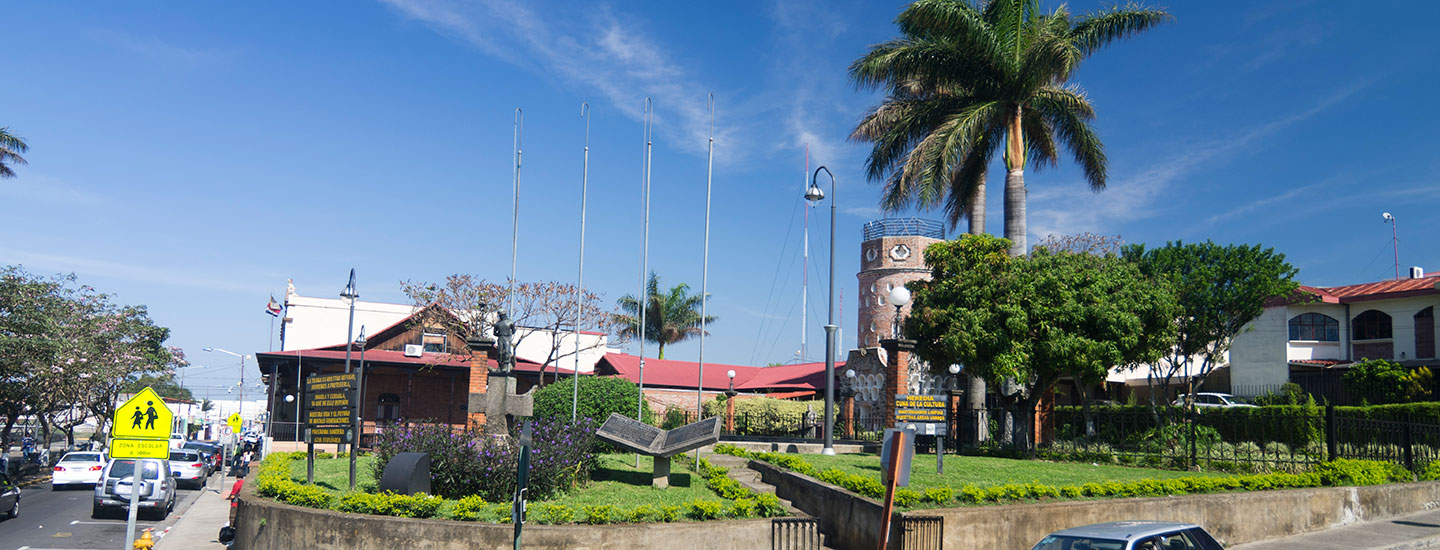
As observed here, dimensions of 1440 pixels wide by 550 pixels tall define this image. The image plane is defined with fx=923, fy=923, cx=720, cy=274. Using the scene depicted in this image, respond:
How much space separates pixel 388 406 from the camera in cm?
4641

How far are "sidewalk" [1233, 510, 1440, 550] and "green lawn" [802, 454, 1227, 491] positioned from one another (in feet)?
7.18

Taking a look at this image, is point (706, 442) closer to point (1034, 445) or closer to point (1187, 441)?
point (1034, 445)

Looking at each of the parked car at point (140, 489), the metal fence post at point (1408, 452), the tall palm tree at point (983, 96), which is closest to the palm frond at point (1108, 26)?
the tall palm tree at point (983, 96)

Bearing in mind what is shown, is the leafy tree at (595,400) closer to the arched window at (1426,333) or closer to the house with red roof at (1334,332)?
the house with red roof at (1334,332)

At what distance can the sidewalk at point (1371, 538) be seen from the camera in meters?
14.2

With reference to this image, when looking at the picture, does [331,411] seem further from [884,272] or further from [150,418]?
[884,272]

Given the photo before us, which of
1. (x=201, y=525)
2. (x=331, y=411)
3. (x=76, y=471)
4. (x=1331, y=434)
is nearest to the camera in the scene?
(x=331, y=411)

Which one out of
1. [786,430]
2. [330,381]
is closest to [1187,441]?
[786,430]

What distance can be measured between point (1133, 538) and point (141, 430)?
13.5 meters

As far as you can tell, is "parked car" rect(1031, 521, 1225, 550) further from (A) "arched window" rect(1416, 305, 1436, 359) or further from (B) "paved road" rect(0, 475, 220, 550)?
(A) "arched window" rect(1416, 305, 1436, 359)

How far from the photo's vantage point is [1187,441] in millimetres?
21641

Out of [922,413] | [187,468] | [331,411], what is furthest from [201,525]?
[922,413]

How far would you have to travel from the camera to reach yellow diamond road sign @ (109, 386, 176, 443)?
13.6 metres

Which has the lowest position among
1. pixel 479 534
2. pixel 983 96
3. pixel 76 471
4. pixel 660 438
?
pixel 76 471
